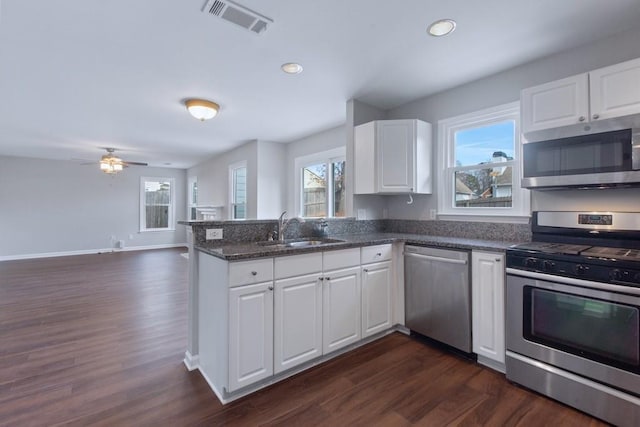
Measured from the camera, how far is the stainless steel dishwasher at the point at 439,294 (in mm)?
2334

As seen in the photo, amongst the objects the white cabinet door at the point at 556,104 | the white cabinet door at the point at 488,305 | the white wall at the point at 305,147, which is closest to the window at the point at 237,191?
the white wall at the point at 305,147

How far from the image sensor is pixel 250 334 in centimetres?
189

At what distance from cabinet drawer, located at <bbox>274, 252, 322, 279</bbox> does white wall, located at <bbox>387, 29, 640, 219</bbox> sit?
5.49ft

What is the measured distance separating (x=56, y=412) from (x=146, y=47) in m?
2.63

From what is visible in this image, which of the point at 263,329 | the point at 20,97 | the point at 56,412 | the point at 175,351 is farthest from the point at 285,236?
the point at 20,97

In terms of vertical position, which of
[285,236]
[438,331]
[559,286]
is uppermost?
[285,236]

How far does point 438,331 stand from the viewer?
8.27 ft

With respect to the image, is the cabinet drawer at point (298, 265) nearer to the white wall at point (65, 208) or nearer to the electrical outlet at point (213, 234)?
the electrical outlet at point (213, 234)

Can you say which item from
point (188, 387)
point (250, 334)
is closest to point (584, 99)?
point (250, 334)

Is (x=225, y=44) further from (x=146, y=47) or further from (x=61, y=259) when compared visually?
(x=61, y=259)

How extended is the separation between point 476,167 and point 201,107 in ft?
10.4

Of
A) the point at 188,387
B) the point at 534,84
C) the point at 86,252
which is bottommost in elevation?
the point at 188,387

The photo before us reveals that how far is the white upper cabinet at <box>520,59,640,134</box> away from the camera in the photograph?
1827mm

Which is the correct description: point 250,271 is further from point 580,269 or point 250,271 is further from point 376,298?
point 580,269
